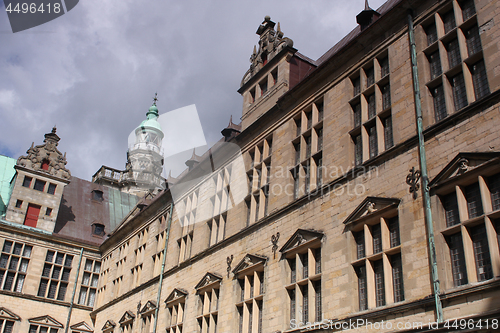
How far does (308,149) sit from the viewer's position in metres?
17.6

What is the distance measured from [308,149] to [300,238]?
360 centimetres

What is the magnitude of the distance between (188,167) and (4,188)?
18.8 m

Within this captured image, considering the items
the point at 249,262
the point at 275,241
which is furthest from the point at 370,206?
the point at 249,262

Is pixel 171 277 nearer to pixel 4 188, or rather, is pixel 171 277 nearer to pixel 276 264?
pixel 276 264

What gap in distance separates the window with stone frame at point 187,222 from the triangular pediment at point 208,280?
8.71 feet

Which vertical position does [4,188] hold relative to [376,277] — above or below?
above

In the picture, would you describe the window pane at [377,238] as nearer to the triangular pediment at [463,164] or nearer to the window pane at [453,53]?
the triangular pediment at [463,164]

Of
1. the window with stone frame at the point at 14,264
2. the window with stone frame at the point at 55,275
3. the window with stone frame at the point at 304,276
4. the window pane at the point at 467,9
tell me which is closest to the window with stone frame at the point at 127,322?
the window with stone frame at the point at 55,275

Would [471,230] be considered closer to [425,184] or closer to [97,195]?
[425,184]

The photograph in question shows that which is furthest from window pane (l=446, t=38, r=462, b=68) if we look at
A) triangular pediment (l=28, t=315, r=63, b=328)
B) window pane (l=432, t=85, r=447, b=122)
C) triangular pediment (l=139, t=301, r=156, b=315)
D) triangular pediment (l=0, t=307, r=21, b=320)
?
triangular pediment (l=0, t=307, r=21, b=320)

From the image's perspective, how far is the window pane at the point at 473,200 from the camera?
1088 cm

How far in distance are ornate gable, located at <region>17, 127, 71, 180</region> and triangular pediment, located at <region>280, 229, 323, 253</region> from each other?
27237mm

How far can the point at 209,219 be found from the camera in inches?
873

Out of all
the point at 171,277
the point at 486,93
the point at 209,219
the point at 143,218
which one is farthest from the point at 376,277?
the point at 143,218
